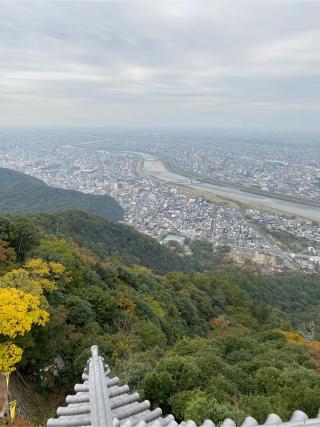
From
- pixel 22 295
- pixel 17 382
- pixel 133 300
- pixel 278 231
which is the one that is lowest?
pixel 278 231

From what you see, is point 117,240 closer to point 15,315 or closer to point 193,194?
point 15,315

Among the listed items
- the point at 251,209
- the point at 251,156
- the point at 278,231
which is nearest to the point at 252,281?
the point at 278,231

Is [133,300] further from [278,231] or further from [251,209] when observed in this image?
[251,209]

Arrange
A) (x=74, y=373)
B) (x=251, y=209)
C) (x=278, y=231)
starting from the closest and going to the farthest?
1. (x=74, y=373)
2. (x=278, y=231)
3. (x=251, y=209)

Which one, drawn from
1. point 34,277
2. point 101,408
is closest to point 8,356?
point 34,277

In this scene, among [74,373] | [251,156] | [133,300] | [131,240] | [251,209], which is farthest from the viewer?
[251,156]

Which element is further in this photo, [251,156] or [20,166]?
[251,156]

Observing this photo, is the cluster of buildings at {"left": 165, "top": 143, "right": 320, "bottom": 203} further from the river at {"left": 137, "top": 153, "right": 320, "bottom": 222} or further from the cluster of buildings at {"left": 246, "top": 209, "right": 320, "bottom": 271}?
the cluster of buildings at {"left": 246, "top": 209, "right": 320, "bottom": 271}
